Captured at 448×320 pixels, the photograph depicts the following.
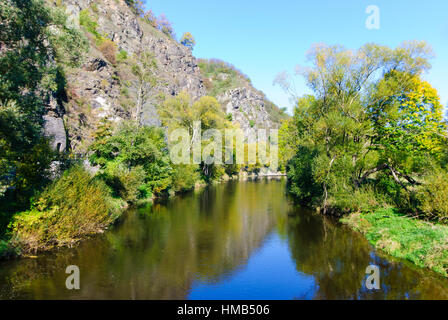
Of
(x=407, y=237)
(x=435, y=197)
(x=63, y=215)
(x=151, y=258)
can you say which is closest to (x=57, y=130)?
(x=63, y=215)

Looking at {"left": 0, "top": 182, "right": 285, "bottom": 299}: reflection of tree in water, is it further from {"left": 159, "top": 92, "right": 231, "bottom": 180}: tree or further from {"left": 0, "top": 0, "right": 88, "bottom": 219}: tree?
{"left": 159, "top": 92, "right": 231, "bottom": 180}: tree

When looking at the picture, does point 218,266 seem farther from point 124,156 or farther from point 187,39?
point 187,39

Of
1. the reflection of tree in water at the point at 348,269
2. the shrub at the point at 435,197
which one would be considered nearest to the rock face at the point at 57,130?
the reflection of tree in water at the point at 348,269

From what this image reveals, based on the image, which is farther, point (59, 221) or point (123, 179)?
point (123, 179)

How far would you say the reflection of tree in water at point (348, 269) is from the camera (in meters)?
10.2

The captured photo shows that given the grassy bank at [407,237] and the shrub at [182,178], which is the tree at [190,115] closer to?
the shrub at [182,178]

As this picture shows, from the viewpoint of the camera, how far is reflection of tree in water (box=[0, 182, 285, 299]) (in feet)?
32.8

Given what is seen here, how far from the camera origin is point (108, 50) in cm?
5481

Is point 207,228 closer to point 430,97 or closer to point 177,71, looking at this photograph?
point 430,97

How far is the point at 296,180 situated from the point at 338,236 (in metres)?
13.7

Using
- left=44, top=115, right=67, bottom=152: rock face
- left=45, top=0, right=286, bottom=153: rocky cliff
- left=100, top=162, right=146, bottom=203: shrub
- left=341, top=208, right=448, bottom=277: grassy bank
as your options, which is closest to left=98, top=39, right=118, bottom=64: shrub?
left=45, top=0, right=286, bottom=153: rocky cliff

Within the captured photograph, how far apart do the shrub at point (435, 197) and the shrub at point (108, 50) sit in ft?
181

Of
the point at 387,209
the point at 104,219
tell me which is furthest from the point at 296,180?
the point at 104,219

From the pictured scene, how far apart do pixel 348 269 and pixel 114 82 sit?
147ft
